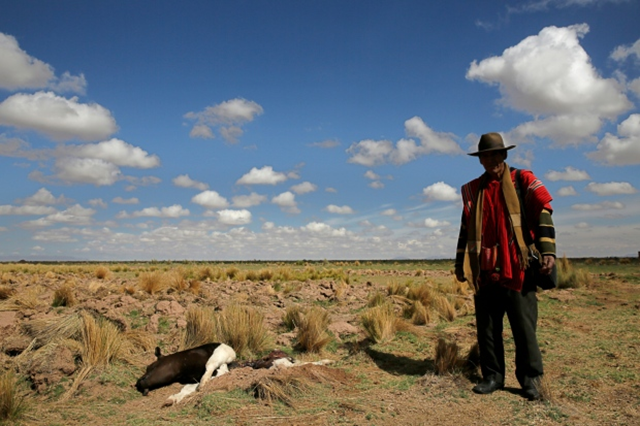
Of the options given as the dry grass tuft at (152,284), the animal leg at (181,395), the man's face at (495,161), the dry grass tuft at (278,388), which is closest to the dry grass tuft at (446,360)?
the dry grass tuft at (278,388)

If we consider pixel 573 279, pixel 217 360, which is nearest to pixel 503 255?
pixel 217 360

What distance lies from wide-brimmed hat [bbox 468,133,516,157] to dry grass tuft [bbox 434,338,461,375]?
2.48m

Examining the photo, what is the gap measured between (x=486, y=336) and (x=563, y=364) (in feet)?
5.46

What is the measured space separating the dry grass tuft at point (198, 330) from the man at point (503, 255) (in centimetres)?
446

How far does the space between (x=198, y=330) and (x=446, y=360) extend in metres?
4.17

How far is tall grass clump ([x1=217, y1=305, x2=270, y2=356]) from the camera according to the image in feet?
25.2

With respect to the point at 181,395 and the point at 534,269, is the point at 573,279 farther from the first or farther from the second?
the point at 181,395

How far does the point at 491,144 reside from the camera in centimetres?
509

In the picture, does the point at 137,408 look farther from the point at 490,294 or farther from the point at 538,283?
the point at 538,283

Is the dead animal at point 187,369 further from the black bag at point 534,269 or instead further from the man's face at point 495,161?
the man's face at point 495,161

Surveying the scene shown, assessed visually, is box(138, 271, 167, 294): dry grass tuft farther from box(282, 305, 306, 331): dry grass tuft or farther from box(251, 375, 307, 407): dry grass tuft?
box(251, 375, 307, 407): dry grass tuft

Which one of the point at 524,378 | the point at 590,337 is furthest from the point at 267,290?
the point at 524,378

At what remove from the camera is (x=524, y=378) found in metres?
4.95

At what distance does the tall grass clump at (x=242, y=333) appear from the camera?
768 cm
